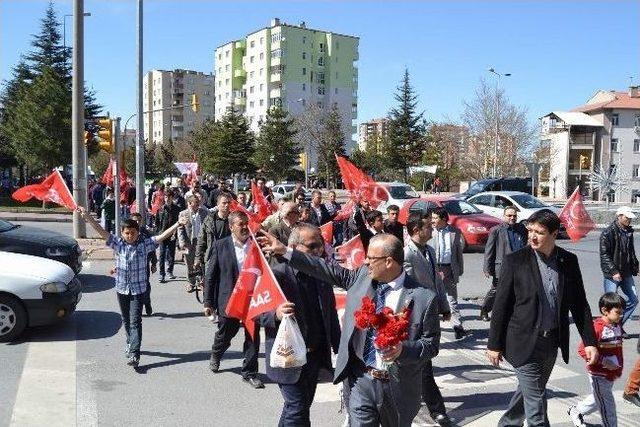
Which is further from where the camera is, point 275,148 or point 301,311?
point 275,148

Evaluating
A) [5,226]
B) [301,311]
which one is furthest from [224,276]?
[5,226]

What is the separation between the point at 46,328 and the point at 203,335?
2.17 metres

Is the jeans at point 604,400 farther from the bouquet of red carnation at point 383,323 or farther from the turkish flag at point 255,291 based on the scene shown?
the turkish flag at point 255,291

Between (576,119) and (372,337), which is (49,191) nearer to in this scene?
(372,337)

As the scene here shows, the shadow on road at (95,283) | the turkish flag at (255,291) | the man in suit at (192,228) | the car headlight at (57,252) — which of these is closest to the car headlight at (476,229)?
Result: the man in suit at (192,228)

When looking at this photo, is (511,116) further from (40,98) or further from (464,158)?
(40,98)

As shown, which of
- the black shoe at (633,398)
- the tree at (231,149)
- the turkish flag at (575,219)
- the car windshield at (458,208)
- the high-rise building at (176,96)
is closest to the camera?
the black shoe at (633,398)

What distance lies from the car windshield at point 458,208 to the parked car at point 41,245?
11173mm

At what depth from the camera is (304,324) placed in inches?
167

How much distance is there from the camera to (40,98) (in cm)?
3459

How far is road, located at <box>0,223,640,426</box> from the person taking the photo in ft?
18.0

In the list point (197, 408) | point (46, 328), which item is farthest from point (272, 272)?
point (46, 328)

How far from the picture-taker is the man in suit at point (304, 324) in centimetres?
410

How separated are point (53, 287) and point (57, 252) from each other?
119 inches
